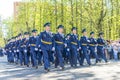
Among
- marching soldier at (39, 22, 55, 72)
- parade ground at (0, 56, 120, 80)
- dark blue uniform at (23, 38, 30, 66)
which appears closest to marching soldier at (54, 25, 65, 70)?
marching soldier at (39, 22, 55, 72)

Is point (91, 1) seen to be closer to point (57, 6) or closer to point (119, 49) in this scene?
point (57, 6)

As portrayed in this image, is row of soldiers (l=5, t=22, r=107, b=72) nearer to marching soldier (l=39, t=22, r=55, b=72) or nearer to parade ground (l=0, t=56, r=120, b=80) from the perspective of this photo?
marching soldier (l=39, t=22, r=55, b=72)

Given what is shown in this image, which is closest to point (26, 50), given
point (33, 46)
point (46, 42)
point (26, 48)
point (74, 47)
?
point (26, 48)

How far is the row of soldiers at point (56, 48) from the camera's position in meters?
15.7

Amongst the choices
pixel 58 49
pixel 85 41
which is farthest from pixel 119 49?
pixel 58 49

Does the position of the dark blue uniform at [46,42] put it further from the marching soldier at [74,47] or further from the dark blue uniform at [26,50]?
the dark blue uniform at [26,50]

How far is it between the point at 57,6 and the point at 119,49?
45.0 feet

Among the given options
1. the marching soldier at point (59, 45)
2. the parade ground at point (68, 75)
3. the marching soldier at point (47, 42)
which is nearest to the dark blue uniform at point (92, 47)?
the marching soldier at point (59, 45)

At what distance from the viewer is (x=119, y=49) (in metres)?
27.4

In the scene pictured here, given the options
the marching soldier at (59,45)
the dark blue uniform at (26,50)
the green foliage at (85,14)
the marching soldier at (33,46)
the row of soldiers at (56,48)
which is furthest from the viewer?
the green foliage at (85,14)

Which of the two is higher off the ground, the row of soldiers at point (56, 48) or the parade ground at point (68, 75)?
the row of soldiers at point (56, 48)

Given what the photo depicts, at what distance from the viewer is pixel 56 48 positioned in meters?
16.1

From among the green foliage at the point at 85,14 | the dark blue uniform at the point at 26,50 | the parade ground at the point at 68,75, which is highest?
the green foliage at the point at 85,14

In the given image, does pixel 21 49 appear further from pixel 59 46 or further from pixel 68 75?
pixel 68 75
